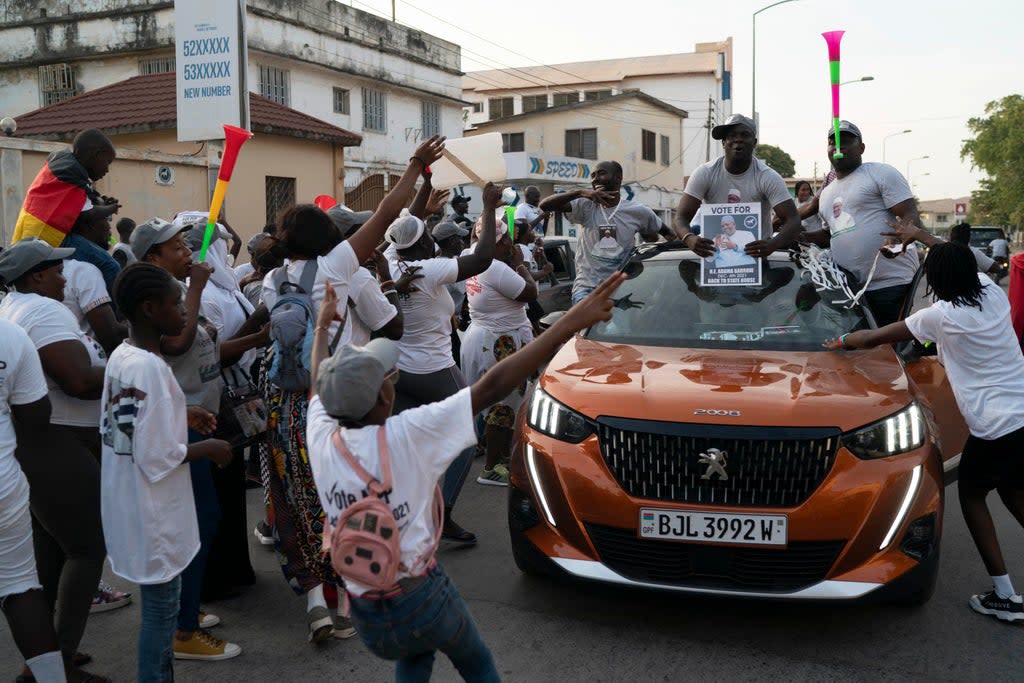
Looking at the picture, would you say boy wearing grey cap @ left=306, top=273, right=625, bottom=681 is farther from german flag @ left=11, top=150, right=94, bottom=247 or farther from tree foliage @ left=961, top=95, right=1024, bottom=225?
tree foliage @ left=961, top=95, right=1024, bottom=225

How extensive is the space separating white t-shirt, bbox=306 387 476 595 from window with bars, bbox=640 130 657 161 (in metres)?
43.1

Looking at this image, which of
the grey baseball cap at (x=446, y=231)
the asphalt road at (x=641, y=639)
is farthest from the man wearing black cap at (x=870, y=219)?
the grey baseball cap at (x=446, y=231)

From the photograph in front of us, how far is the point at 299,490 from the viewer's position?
4199 millimetres

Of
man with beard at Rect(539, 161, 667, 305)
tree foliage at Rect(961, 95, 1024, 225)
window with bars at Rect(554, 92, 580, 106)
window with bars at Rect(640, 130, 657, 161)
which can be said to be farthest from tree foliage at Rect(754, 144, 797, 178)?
man with beard at Rect(539, 161, 667, 305)

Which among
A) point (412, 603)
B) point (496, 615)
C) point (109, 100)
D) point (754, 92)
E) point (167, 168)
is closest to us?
point (412, 603)

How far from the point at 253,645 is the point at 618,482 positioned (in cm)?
176

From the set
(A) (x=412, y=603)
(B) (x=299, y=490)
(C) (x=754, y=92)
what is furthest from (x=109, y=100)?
(C) (x=754, y=92)

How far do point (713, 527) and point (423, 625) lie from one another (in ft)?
5.44

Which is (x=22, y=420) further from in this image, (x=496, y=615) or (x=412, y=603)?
(x=496, y=615)

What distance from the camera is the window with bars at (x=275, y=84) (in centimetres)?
2579

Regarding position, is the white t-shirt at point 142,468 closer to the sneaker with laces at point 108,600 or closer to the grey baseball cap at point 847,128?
the sneaker with laces at point 108,600

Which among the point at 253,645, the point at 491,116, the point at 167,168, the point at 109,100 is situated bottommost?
the point at 253,645

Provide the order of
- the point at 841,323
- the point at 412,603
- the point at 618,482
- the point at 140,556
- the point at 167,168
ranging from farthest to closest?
1. the point at 167,168
2. the point at 841,323
3. the point at 618,482
4. the point at 140,556
5. the point at 412,603

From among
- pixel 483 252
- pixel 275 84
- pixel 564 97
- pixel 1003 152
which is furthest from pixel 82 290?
pixel 1003 152
